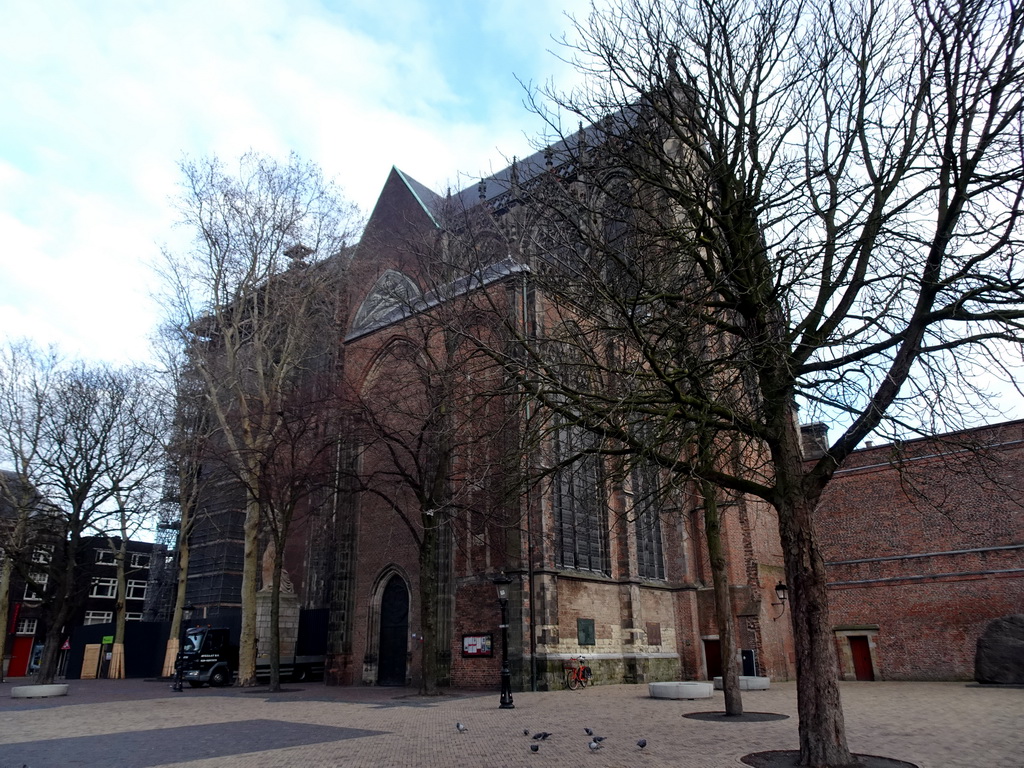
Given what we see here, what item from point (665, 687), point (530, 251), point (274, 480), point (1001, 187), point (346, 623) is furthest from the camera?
point (346, 623)

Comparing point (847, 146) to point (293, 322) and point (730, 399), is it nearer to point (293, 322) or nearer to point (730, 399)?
point (730, 399)

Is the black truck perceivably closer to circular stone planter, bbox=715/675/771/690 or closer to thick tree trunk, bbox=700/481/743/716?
circular stone planter, bbox=715/675/771/690

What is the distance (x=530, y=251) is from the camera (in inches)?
388

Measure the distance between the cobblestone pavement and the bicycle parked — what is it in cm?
104

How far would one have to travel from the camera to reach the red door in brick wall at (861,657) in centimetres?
2472

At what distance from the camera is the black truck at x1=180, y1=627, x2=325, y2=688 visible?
25109 mm

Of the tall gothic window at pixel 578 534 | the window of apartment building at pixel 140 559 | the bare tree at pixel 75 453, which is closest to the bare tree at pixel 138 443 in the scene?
the bare tree at pixel 75 453

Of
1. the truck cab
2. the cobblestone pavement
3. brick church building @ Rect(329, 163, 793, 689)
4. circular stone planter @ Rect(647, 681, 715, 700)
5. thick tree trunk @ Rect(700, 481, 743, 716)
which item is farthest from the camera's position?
the truck cab

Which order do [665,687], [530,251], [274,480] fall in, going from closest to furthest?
1. [530,251]
2. [665,687]
3. [274,480]

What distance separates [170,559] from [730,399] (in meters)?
38.5

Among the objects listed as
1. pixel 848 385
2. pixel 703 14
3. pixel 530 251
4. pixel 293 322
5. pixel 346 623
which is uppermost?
pixel 293 322

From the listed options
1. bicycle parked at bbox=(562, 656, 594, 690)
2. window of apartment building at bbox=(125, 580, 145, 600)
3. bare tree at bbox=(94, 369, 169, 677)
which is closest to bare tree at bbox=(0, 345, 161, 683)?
bare tree at bbox=(94, 369, 169, 677)

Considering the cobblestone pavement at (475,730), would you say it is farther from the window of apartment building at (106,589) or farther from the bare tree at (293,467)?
the window of apartment building at (106,589)

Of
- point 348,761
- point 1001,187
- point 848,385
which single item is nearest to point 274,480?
point 348,761
